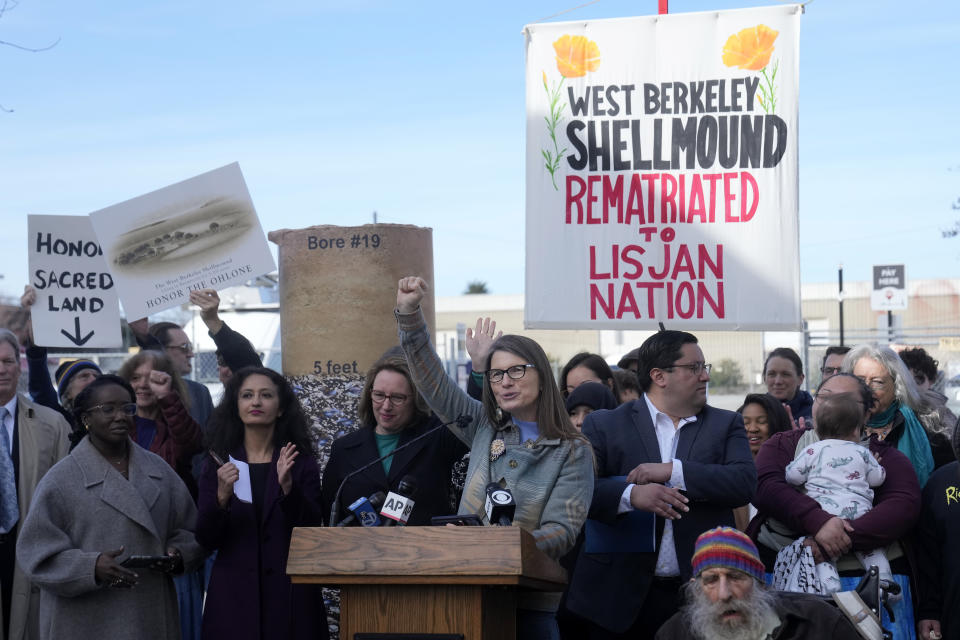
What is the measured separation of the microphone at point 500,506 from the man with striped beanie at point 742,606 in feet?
2.30

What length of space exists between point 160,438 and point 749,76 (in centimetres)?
371

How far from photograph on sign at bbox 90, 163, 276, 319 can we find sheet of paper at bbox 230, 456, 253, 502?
1805 mm

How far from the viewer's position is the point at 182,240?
6891 mm

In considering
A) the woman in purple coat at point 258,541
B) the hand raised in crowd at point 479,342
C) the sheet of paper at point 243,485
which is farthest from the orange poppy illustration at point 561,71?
the sheet of paper at point 243,485

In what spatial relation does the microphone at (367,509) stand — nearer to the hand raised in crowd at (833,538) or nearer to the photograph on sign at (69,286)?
the hand raised in crowd at (833,538)

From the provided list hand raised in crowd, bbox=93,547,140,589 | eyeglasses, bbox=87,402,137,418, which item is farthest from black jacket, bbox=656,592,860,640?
eyeglasses, bbox=87,402,137,418

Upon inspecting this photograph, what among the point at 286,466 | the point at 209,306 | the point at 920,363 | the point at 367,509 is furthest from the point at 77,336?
the point at 920,363

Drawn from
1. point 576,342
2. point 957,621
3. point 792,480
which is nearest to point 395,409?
point 792,480

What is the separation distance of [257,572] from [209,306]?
6.50 ft

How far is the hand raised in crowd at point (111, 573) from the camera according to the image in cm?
484

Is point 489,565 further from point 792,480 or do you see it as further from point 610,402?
point 610,402

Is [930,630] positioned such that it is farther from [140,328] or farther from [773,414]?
[140,328]

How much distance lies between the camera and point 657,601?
186 inches

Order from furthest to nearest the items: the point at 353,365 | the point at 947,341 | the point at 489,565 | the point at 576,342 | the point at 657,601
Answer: the point at 576,342 → the point at 947,341 → the point at 353,365 → the point at 657,601 → the point at 489,565
